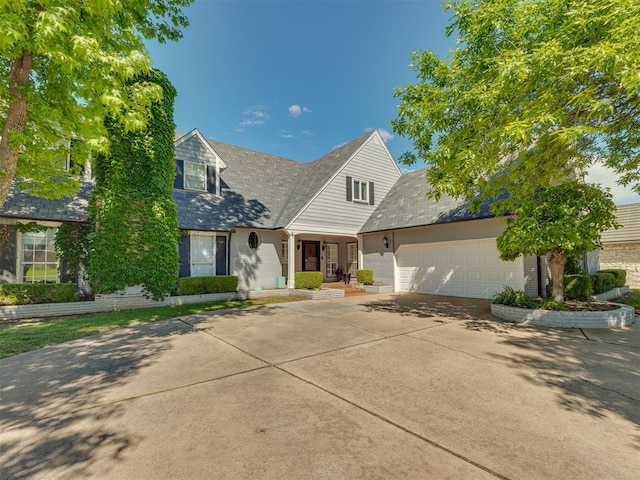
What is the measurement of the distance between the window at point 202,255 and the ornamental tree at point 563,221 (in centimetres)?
1113

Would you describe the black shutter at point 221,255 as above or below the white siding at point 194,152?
below

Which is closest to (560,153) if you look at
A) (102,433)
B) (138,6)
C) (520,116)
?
(520,116)

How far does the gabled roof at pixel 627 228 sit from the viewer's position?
56.2 ft

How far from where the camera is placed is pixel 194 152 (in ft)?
44.2

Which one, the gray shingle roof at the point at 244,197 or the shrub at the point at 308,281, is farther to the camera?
the shrub at the point at 308,281

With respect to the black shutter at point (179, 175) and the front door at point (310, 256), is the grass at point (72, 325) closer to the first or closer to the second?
the black shutter at point (179, 175)

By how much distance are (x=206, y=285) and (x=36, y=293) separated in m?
5.11

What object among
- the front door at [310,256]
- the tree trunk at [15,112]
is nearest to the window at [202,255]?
the front door at [310,256]

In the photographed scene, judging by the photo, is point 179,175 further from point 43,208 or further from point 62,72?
point 62,72

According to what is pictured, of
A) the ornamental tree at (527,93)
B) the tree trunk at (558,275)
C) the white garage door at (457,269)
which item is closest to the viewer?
the ornamental tree at (527,93)

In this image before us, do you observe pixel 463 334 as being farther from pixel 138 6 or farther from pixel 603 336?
pixel 138 6

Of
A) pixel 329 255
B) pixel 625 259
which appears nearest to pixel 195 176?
pixel 329 255

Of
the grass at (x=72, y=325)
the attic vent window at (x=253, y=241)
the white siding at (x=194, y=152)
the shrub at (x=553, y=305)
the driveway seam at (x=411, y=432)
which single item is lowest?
the driveway seam at (x=411, y=432)

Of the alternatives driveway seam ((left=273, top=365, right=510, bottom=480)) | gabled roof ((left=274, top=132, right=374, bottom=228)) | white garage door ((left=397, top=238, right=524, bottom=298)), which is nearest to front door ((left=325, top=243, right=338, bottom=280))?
gabled roof ((left=274, top=132, right=374, bottom=228))
